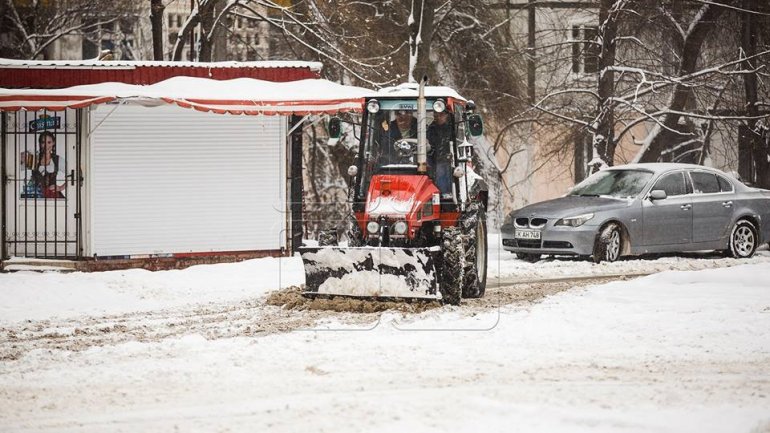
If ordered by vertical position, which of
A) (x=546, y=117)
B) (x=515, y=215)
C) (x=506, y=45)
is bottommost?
(x=515, y=215)

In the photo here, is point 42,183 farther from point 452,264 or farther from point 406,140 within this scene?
point 452,264

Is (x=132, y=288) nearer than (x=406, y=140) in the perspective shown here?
No

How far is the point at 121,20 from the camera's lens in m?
46.0

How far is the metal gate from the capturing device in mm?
19156

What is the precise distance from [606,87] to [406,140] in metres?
12.7

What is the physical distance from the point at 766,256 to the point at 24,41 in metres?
28.3

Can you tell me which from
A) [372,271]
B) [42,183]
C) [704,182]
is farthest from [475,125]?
[42,183]

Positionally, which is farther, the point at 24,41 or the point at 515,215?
the point at 24,41

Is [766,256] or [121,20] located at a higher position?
[121,20]

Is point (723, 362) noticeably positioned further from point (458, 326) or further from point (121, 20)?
point (121, 20)

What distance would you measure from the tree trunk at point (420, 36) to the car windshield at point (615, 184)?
23.9 feet

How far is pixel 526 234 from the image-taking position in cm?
1908

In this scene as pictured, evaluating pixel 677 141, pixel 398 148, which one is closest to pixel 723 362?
pixel 398 148

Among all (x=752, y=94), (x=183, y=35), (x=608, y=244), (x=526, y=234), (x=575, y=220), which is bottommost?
(x=608, y=244)
